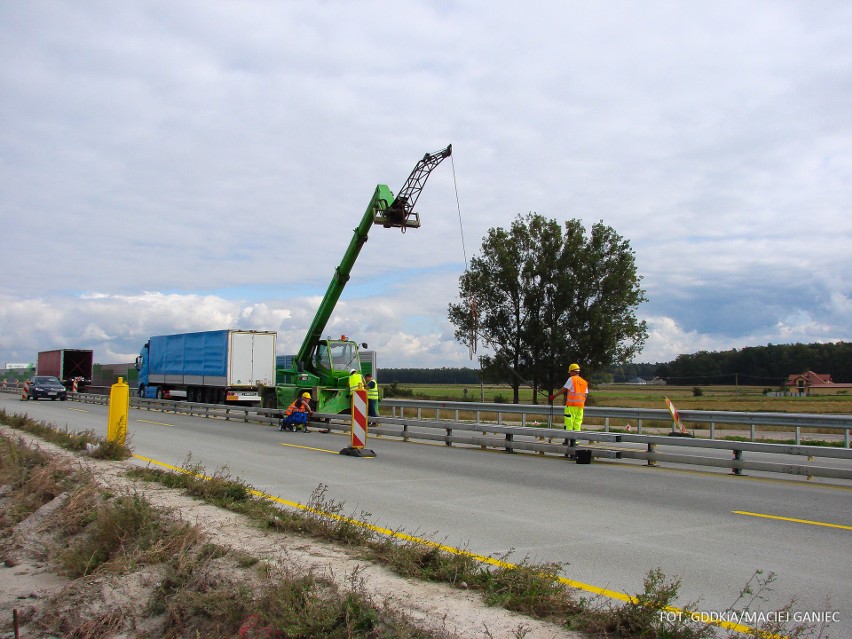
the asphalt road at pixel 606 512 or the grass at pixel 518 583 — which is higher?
the grass at pixel 518 583

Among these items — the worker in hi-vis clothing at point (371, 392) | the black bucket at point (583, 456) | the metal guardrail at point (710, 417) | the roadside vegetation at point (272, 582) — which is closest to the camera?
the roadside vegetation at point (272, 582)

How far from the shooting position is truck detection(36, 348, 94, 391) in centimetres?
5088

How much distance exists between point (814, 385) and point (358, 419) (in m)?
70.2

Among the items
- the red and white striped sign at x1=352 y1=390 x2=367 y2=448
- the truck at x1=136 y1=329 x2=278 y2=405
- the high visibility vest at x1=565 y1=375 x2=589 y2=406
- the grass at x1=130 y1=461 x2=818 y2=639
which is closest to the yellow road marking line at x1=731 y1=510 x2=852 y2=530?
the grass at x1=130 y1=461 x2=818 y2=639

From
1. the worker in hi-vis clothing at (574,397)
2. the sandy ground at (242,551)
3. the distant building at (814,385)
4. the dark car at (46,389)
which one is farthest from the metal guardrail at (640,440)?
the distant building at (814,385)

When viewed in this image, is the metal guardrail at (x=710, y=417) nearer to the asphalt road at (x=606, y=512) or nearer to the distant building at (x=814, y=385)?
the asphalt road at (x=606, y=512)

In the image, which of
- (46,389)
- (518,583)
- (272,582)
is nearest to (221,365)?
(46,389)

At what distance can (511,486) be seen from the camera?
10984 mm

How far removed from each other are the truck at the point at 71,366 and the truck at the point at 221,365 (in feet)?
57.5

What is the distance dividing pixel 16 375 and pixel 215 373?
52.4 meters

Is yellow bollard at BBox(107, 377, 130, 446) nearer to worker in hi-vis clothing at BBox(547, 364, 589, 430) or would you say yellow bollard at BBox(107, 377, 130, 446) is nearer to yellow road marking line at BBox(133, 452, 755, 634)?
yellow road marking line at BBox(133, 452, 755, 634)

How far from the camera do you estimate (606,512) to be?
8.86m

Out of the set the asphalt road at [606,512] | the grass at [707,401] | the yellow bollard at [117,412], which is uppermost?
the yellow bollard at [117,412]

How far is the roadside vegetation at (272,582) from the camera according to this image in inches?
174
